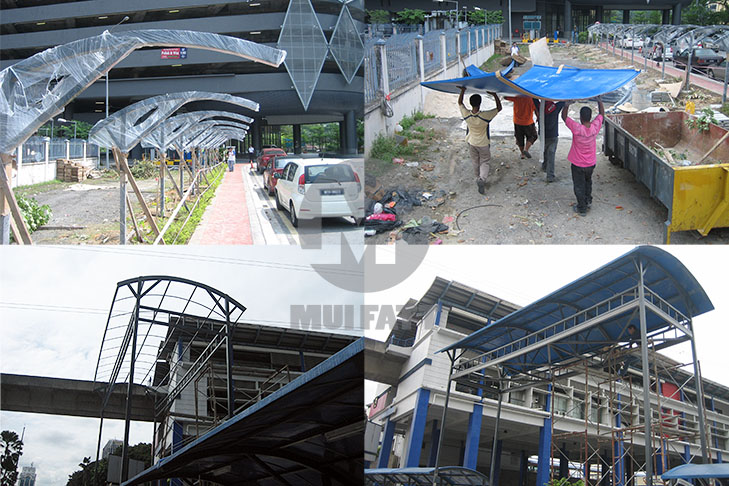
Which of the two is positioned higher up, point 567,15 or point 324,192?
point 567,15

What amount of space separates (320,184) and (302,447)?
4401mm

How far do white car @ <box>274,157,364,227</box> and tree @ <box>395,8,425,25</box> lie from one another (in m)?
3.29

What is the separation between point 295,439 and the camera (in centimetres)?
556

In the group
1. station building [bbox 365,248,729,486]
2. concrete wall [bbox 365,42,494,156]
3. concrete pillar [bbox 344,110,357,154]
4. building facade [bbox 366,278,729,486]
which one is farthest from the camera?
concrete pillar [bbox 344,110,357,154]

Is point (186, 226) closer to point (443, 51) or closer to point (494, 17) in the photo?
point (443, 51)

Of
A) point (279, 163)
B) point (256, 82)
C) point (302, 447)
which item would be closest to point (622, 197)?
point (302, 447)

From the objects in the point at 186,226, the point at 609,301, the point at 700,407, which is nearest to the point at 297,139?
the point at 186,226

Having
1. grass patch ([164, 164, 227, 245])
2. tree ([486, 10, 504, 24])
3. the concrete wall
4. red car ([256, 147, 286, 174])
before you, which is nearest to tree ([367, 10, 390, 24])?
the concrete wall

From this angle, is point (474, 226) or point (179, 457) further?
point (474, 226)

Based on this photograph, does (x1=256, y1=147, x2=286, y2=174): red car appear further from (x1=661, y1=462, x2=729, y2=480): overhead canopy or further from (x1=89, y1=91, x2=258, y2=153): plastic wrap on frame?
(x1=661, y1=462, x2=729, y2=480): overhead canopy

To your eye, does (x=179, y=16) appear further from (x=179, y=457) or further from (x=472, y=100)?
(x=179, y=457)

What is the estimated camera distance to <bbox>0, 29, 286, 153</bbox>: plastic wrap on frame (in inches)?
247

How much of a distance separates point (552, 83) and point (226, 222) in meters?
7.57

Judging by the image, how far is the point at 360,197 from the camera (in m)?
7.94
